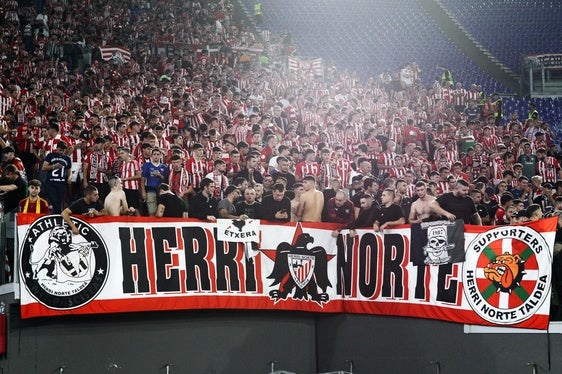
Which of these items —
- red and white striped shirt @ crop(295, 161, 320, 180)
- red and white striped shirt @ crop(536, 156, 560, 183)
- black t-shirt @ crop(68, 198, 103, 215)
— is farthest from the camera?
red and white striped shirt @ crop(536, 156, 560, 183)

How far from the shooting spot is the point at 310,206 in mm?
12406

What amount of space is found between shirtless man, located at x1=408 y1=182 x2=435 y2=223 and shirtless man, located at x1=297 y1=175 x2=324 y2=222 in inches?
50.8

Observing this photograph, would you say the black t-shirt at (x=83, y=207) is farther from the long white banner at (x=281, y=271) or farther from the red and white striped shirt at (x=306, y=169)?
the red and white striped shirt at (x=306, y=169)

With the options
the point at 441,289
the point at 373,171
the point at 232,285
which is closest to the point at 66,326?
the point at 232,285

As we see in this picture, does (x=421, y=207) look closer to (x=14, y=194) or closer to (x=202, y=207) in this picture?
(x=202, y=207)

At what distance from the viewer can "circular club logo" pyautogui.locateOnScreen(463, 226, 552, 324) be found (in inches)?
411

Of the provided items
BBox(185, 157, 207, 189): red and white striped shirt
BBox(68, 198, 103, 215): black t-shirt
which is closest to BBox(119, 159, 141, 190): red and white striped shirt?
BBox(185, 157, 207, 189): red and white striped shirt

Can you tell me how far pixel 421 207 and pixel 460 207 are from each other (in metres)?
0.53

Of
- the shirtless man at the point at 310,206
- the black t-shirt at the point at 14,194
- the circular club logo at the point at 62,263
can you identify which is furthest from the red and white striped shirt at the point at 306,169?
the black t-shirt at the point at 14,194

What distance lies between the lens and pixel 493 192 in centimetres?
1458

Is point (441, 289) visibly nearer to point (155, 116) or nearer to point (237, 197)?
point (237, 197)

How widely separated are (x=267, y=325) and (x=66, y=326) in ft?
8.71

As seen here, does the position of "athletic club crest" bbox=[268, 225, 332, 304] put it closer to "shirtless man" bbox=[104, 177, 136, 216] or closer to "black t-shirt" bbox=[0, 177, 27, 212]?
"shirtless man" bbox=[104, 177, 136, 216]

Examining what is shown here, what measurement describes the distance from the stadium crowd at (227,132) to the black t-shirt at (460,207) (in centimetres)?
2
